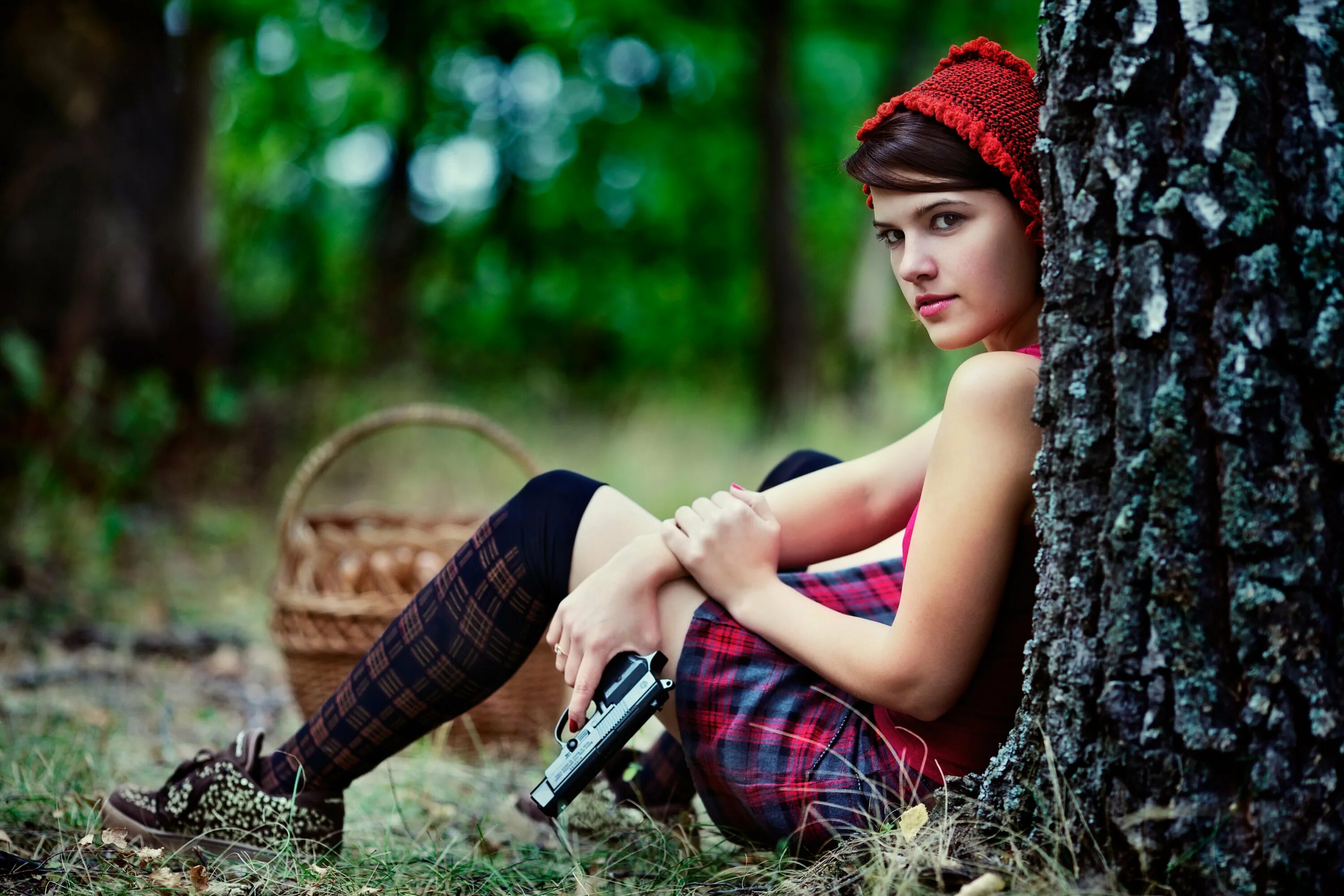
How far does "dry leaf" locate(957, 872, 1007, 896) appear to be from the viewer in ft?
4.10

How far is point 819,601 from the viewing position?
1.74 m

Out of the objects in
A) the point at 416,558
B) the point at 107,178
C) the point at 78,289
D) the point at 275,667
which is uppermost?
the point at 107,178

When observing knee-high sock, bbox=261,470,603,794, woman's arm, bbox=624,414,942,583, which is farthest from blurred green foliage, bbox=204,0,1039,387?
woman's arm, bbox=624,414,942,583

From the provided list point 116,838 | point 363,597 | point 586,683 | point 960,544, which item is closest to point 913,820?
point 960,544

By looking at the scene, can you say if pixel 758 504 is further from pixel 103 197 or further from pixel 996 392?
pixel 103 197

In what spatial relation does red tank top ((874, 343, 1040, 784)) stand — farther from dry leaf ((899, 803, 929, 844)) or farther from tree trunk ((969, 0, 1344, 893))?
tree trunk ((969, 0, 1344, 893))

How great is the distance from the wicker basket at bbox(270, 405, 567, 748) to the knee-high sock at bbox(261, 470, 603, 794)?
0.62 m

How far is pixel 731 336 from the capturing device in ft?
39.1

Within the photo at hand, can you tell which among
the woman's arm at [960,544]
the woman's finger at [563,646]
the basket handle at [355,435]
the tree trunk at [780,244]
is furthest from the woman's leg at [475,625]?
the tree trunk at [780,244]

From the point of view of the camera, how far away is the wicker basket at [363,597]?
2.53 meters

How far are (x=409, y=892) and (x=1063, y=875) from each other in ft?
2.82

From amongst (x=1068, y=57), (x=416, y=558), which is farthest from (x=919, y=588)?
(x=416, y=558)

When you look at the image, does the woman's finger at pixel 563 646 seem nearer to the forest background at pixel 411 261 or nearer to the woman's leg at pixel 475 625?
the woman's leg at pixel 475 625

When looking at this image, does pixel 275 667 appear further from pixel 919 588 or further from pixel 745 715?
pixel 919 588
